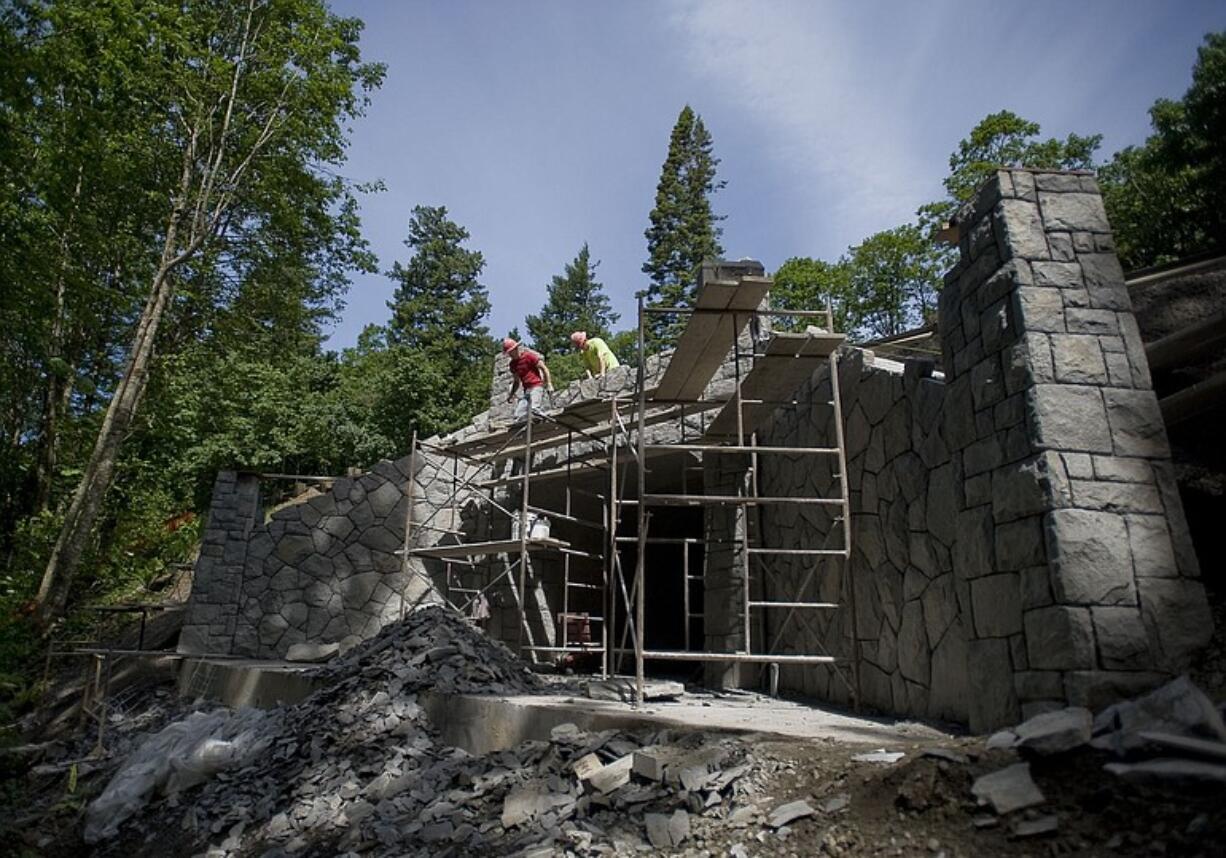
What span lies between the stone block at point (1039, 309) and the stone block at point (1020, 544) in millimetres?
1026

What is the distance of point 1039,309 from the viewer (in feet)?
13.3

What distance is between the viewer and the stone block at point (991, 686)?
12.5 feet

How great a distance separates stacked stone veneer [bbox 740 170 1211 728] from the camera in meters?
3.52

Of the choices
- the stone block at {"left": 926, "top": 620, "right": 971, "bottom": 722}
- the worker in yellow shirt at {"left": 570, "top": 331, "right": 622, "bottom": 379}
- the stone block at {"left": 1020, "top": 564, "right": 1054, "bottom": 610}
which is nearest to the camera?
the stone block at {"left": 1020, "top": 564, "right": 1054, "bottom": 610}

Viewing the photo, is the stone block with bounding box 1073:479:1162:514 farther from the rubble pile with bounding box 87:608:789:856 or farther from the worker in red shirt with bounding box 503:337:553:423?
the worker in red shirt with bounding box 503:337:553:423

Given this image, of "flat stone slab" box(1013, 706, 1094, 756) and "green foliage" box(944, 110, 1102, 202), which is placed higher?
"green foliage" box(944, 110, 1102, 202)

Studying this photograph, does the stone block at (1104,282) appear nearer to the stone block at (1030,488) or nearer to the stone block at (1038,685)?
the stone block at (1030,488)

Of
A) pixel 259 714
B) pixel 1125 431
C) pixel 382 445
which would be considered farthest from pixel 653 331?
pixel 1125 431

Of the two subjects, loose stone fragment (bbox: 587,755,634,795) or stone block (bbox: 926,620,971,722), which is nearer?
loose stone fragment (bbox: 587,755,634,795)

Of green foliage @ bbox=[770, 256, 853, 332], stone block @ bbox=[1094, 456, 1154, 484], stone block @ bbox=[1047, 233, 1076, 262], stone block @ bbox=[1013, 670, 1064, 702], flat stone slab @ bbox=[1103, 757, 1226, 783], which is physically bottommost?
flat stone slab @ bbox=[1103, 757, 1226, 783]

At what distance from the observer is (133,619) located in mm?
14062

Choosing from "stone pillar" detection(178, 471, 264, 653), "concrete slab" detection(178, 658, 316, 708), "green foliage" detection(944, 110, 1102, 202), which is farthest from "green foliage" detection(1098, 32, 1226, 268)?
"stone pillar" detection(178, 471, 264, 653)

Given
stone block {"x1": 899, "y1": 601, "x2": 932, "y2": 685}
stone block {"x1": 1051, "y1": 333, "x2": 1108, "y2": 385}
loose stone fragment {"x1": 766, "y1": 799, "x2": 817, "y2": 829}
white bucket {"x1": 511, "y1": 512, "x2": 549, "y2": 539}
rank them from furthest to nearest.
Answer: white bucket {"x1": 511, "y1": 512, "x2": 549, "y2": 539} < stone block {"x1": 899, "y1": 601, "x2": 932, "y2": 685} < stone block {"x1": 1051, "y1": 333, "x2": 1108, "y2": 385} < loose stone fragment {"x1": 766, "y1": 799, "x2": 817, "y2": 829}

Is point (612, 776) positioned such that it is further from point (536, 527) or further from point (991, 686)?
point (536, 527)
